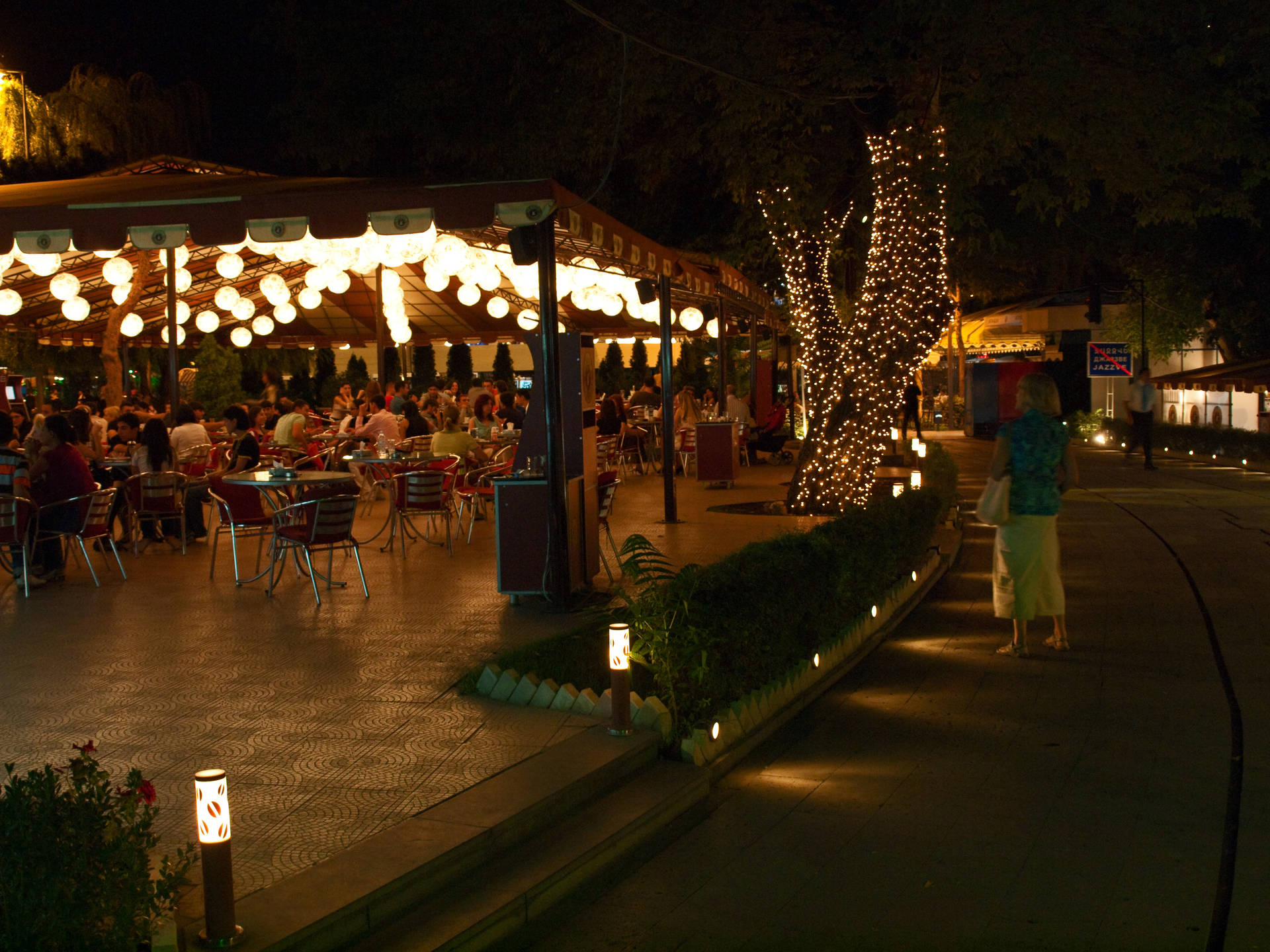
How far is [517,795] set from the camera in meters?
4.71

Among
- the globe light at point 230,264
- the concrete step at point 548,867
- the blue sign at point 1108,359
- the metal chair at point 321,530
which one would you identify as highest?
the globe light at point 230,264

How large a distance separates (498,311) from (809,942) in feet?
57.6

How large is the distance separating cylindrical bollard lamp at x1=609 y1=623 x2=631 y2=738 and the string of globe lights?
404cm

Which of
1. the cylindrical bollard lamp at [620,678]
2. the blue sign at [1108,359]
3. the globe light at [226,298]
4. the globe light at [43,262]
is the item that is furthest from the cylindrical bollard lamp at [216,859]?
the blue sign at [1108,359]

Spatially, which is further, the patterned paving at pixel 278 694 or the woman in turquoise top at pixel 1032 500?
the woman in turquoise top at pixel 1032 500

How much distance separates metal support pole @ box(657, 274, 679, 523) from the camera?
13773 millimetres

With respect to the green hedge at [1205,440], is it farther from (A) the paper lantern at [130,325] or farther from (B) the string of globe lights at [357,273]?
Result: (A) the paper lantern at [130,325]

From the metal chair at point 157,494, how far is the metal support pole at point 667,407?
5121mm

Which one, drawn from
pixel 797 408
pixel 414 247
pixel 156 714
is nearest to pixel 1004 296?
pixel 797 408

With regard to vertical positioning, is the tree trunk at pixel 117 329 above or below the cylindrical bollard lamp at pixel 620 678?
above

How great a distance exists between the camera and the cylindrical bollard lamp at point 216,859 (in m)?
3.34

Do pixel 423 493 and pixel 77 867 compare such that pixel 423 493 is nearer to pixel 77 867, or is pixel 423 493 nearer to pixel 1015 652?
pixel 1015 652

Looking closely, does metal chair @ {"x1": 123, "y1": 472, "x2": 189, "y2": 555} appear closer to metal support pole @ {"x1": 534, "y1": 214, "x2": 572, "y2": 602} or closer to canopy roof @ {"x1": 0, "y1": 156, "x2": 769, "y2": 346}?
canopy roof @ {"x1": 0, "y1": 156, "x2": 769, "y2": 346}

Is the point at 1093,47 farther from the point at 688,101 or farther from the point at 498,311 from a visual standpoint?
the point at 498,311
